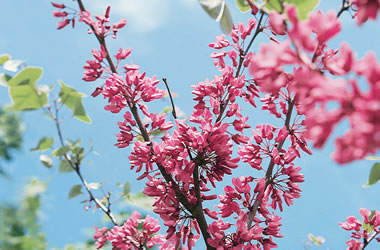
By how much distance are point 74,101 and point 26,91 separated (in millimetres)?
131

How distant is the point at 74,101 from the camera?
1111 mm

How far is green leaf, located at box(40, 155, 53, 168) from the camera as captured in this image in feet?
4.15

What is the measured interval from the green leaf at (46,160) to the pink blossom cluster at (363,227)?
3.59 ft

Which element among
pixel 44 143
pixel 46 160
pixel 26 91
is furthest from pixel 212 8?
pixel 46 160

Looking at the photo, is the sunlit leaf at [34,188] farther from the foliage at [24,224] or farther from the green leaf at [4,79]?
the green leaf at [4,79]

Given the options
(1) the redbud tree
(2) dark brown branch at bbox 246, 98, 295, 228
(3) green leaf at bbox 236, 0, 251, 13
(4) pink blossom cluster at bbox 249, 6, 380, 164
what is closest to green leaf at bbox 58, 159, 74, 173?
(1) the redbud tree

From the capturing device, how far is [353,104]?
1.53 feet

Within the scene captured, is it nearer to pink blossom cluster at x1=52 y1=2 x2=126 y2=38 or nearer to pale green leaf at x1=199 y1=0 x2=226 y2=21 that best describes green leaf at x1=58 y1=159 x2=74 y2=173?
pink blossom cluster at x1=52 y1=2 x2=126 y2=38

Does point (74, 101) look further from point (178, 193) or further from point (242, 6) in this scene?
point (242, 6)

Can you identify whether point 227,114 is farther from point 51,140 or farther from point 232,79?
point 51,140

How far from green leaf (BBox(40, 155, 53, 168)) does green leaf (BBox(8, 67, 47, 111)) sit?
0.77 ft

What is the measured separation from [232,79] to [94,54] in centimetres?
47

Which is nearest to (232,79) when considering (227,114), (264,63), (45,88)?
(227,114)

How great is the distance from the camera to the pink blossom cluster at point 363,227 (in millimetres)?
1414
